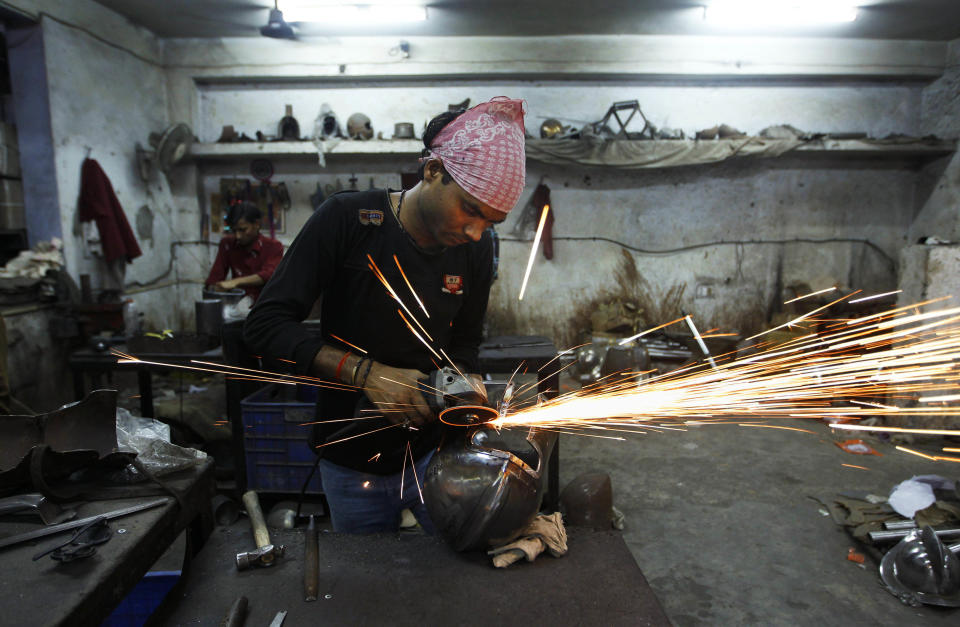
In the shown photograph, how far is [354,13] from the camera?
6.63m

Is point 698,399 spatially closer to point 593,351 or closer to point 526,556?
point 593,351

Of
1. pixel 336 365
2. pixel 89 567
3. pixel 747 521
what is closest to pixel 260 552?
pixel 89 567

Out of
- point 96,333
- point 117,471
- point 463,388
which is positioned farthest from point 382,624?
point 96,333

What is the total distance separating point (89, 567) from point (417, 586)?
86 cm

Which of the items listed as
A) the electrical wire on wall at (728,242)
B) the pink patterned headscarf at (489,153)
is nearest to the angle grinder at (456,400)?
the pink patterned headscarf at (489,153)

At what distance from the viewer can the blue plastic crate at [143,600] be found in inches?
79.1

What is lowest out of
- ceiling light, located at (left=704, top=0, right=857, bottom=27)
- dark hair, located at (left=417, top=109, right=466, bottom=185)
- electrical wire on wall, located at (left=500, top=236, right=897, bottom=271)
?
electrical wire on wall, located at (left=500, top=236, right=897, bottom=271)

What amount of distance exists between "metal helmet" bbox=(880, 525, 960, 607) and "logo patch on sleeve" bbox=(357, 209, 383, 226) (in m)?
3.62

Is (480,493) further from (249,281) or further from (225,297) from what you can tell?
(249,281)

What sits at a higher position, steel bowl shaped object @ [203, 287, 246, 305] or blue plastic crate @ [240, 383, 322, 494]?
steel bowl shaped object @ [203, 287, 246, 305]

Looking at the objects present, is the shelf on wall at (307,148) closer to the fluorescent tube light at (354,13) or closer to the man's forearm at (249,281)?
the fluorescent tube light at (354,13)

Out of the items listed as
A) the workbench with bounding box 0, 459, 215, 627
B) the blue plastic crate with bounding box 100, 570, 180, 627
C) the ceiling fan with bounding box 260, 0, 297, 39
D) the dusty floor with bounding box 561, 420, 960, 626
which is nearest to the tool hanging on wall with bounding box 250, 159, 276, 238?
the ceiling fan with bounding box 260, 0, 297, 39

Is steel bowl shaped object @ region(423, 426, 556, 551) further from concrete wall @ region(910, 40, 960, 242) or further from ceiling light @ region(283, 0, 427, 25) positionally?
concrete wall @ region(910, 40, 960, 242)

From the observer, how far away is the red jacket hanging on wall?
608cm
